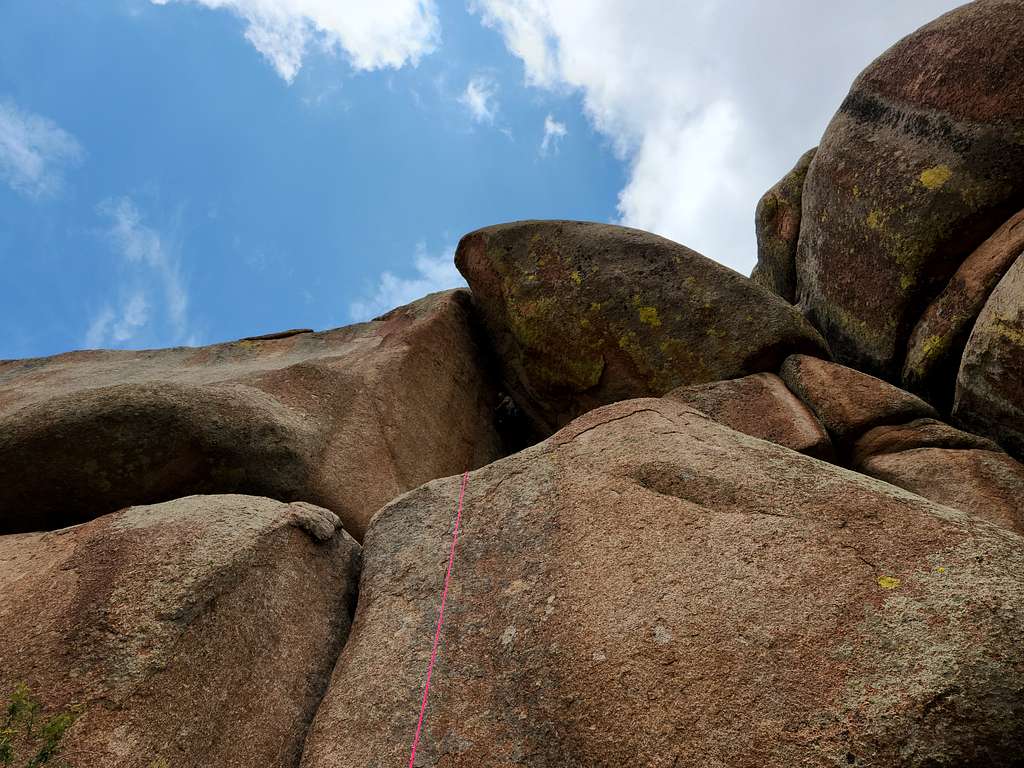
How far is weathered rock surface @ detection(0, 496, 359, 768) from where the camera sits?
13.8ft

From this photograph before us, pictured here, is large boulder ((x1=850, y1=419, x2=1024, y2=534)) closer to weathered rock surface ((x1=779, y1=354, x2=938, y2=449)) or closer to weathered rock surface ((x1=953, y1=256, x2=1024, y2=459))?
weathered rock surface ((x1=779, y1=354, x2=938, y2=449))

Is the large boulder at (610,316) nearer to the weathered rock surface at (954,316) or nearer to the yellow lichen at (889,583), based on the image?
the weathered rock surface at (954,316)

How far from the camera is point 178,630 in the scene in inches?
181

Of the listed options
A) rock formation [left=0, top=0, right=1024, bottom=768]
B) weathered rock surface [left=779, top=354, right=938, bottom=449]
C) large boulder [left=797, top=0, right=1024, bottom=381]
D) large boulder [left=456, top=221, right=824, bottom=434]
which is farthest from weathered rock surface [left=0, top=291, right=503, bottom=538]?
large boulder [left=797, top=0, right=1024, bottom=381]

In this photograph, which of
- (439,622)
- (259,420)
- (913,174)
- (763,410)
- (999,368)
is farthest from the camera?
(913,174)

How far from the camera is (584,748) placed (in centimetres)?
378

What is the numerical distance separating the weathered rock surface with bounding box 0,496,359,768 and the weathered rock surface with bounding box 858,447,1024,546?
4.88 metres

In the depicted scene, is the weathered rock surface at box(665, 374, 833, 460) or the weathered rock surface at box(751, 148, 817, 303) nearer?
the weathered rock surface at box(665, 374, 833, 460)

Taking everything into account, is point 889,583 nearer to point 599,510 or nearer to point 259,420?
point 599,510

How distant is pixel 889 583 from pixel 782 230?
8347 millimetres

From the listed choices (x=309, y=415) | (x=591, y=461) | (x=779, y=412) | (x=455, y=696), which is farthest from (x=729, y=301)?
(x=455, y=696)

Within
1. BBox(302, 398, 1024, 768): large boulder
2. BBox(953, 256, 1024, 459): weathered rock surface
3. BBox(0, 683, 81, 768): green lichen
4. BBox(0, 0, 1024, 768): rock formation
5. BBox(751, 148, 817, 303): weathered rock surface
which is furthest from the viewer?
BBox(751, 148, 817, 303): weathered rock surface

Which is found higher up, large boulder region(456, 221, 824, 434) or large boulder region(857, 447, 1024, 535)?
large boulder region(456, 221, 824, 434)

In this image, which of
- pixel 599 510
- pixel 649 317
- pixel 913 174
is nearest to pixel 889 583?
pixel 599 510
